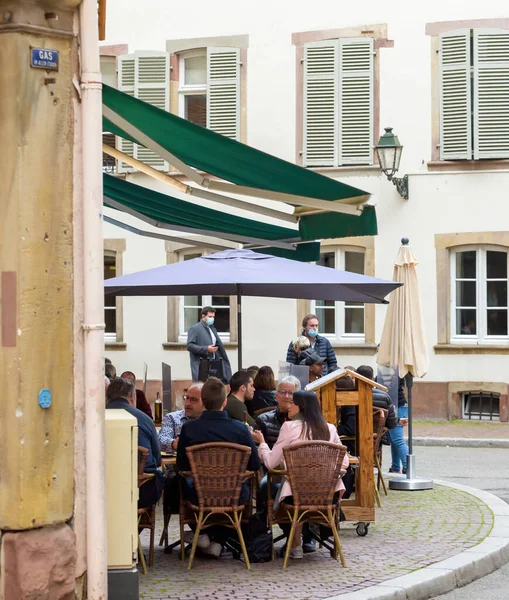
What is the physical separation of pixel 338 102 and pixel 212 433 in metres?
13.5

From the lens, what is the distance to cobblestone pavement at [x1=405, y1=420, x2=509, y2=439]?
18281 mm

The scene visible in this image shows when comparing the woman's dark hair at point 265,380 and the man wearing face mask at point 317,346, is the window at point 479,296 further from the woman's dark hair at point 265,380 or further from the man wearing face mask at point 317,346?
the woman's dark hair at point 265,380

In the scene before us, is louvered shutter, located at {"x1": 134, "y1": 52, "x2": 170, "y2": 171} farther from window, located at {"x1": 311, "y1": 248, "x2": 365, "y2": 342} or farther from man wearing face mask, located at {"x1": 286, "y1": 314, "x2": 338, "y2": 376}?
man wearing face mask, located at {"x1": 286, "y1": 314, "x2": 338, "y2": 376}

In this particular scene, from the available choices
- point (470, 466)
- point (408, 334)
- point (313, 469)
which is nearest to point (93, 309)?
point (313, 469)

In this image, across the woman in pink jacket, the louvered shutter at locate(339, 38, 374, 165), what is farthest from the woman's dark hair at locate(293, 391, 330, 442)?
the louvered shutter at locate(339, 38, 374, 165)

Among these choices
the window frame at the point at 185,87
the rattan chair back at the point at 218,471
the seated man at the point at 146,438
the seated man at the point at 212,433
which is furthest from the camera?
the window frame at the point at 185,87

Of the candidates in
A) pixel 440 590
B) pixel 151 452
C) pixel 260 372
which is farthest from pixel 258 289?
pixel 440 590

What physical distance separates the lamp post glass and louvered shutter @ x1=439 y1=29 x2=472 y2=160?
0.94 metres

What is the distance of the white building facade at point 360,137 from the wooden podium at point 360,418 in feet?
34.8

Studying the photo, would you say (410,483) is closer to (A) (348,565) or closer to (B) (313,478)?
(A) (348,565)

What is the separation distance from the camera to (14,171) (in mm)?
6391

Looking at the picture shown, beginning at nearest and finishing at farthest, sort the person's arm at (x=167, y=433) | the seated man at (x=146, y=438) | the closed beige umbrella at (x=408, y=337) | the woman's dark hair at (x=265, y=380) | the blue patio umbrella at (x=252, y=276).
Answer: the seated man at (x=146, y=438)
the person's arm at (x=167, y=433)
the blue patio umbrella at (x=252, y=276)
the woman's dark hair at (x=265, y=380)
the closed beige umbrella at (x=408, y=337)

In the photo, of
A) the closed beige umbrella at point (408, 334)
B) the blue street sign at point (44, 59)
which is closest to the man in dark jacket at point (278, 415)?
the closed beige umbrella at point (408, 334)

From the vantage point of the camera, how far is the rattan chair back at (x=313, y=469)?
28.0ft
